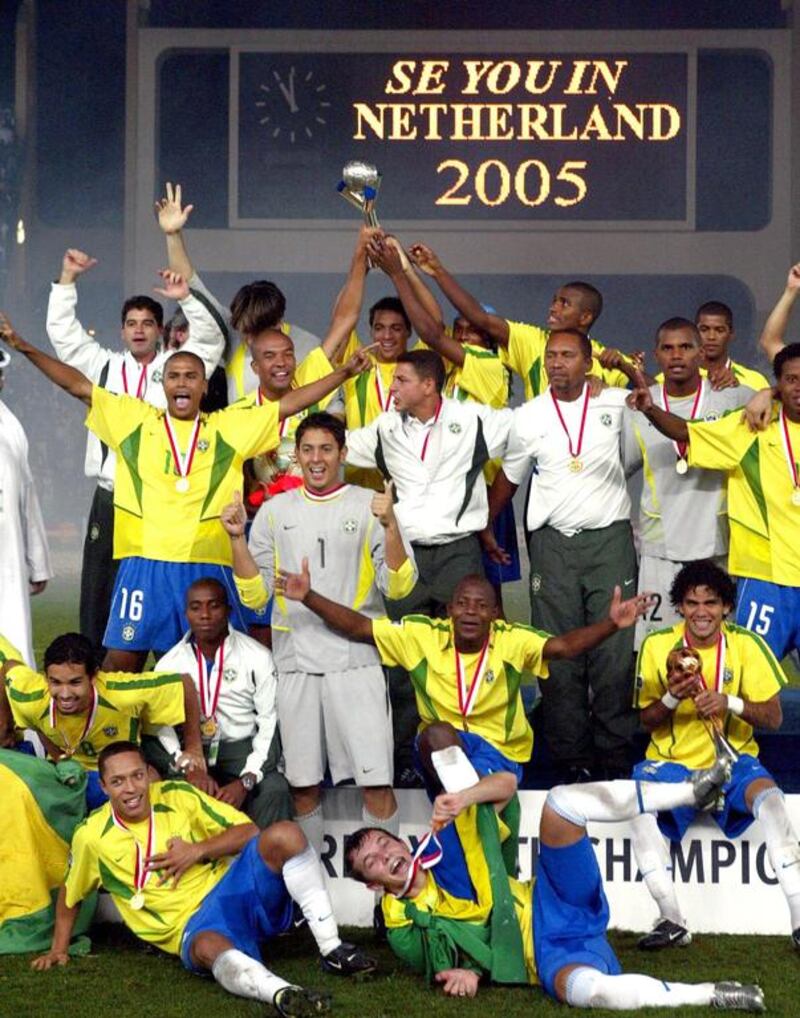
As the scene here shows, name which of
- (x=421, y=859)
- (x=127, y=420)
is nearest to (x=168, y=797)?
(x=421, y=859)

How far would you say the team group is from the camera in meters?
5.70

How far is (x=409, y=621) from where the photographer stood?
645 cm

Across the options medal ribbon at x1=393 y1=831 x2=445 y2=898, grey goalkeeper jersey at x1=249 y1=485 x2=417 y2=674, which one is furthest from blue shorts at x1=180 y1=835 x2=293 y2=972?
grey goalkeeper jersey at x1=249 y1=485 x2=417 y2=674

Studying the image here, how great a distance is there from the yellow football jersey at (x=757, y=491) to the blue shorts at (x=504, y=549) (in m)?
0.91

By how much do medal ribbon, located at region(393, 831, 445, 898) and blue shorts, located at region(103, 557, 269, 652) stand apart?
1.46 meters

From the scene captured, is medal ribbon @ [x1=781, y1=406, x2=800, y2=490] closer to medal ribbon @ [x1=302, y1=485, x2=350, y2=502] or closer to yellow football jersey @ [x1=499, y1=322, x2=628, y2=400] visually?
yellow football jersey @ [x1=499, y1=322, x2=628, y2=400]

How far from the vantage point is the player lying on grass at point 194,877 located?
18.7 feet

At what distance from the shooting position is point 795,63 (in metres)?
10.0

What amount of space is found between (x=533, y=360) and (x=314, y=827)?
1.93m

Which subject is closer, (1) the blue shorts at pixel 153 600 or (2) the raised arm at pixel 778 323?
(1) the blue shorts at pixel 153 600

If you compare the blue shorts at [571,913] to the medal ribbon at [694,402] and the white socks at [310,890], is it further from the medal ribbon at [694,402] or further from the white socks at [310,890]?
the medal ribbon at [694,402]

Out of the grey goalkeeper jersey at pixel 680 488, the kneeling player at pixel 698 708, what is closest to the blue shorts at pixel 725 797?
the kneeling player at pixel 698 708

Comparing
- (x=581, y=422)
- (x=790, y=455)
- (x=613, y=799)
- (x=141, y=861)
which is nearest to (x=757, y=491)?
(x=790, y=455)

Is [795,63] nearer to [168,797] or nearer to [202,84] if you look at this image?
[202,84]
